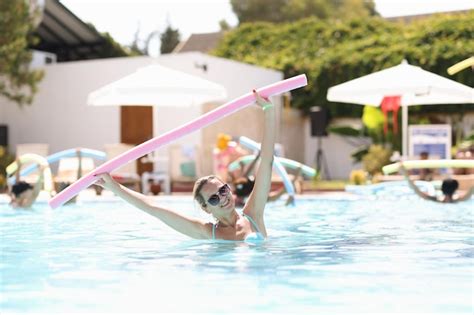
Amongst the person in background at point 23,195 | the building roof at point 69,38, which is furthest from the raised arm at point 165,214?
the building roof at point 69,38

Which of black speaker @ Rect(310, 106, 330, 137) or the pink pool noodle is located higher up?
black speaker @ Rect(310, 106, 330, 137)

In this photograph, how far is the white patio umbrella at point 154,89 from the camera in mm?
15219

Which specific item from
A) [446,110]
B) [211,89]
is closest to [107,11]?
[446,110]

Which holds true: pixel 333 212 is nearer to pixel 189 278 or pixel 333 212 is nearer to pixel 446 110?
pixel 189 278

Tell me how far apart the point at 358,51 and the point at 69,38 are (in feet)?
31.7

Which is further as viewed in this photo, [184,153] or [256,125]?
[256,125]

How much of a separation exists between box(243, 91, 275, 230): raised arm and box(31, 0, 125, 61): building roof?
66.4 feet

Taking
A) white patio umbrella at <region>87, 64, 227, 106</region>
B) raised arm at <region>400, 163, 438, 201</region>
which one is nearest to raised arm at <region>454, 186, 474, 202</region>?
raised arm at <region>400, 163, 438, 201</region>

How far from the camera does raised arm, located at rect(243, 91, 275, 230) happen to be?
20.4 feet

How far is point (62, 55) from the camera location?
1136 inches

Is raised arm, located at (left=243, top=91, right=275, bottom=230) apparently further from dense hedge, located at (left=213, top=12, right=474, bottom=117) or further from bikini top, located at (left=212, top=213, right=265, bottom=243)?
dense hedge, located at (left=213, top=12, right=474, bottom=117)

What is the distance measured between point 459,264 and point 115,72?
1724 centimetres

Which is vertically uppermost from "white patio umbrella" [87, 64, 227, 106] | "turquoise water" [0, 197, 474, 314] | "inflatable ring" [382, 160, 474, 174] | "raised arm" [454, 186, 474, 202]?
"white patio umbrella" [87, 64, 227, 106]

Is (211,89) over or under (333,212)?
over
